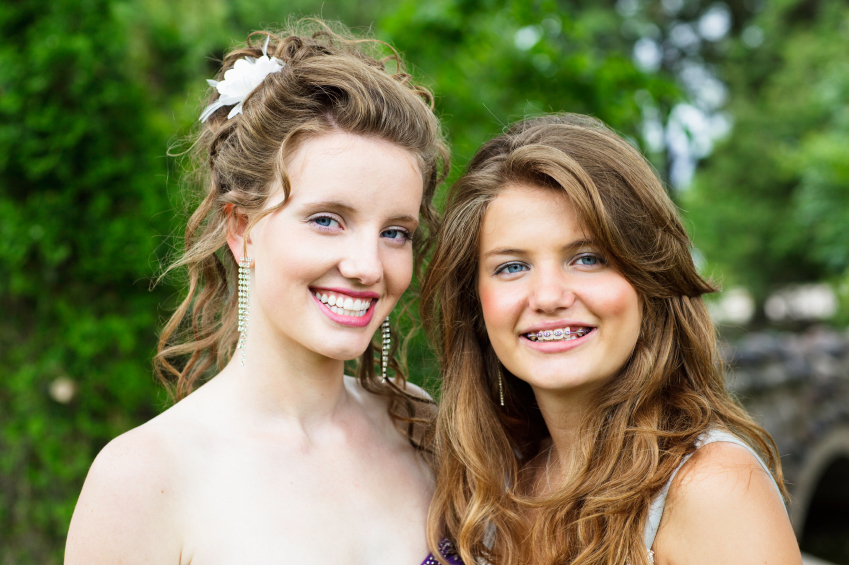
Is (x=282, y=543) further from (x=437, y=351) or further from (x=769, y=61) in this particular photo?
(x=769, y=61)

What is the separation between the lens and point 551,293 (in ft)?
6.52

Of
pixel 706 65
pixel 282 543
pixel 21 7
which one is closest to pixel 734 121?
pixel 706 65

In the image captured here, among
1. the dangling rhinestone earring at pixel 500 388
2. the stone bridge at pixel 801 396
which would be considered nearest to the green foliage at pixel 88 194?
the dangling rhinestone earring at pixel 500 388

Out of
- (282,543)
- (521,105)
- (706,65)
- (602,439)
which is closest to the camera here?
(282,543)

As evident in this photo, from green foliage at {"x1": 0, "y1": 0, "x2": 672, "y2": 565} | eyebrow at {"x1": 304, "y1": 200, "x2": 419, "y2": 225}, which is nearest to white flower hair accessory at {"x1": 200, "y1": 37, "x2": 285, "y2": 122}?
eyebrow at {"x1": 304, "y1": 200, "x2": 419, "y2": 225}

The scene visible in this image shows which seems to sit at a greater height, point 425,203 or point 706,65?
point 706,65

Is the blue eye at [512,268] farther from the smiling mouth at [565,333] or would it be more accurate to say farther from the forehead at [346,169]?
the forehead at [346,169]

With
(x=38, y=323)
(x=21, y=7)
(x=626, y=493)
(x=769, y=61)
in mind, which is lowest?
(x=38, y=323)

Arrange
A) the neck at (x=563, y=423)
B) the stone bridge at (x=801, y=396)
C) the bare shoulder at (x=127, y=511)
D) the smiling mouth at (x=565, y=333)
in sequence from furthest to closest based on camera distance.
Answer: the stone bridge at (x=801, y=396), the neck at (x=563, y=423), the smiling mouth at (x=565, y=333), the bare shoulder at (x=127, y=511)

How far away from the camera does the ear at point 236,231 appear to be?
2.10 metres

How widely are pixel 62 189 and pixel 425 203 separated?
245cm

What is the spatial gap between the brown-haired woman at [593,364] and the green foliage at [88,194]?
4.96 ft

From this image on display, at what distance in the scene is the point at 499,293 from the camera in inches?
83.2

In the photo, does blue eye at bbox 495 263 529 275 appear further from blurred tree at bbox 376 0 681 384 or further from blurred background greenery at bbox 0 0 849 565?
blurred tree at bbox 376 0 681 384
